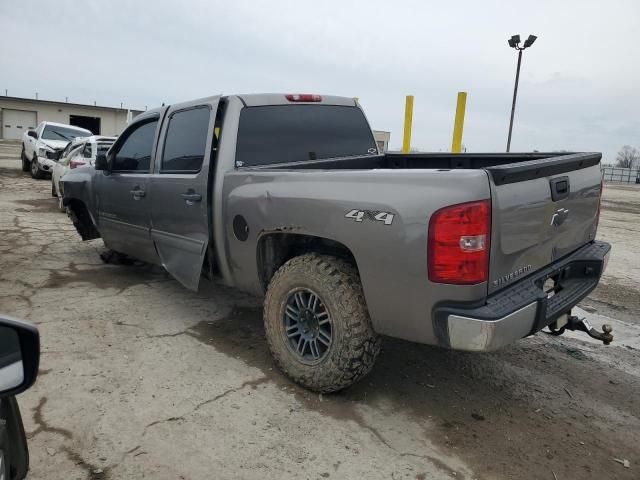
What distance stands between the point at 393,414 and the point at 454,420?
360 mm

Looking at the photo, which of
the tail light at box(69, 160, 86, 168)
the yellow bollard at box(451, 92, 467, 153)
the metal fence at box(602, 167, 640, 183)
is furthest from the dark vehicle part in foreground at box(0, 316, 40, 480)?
the metal fence at box(602, 167, 640, 183)

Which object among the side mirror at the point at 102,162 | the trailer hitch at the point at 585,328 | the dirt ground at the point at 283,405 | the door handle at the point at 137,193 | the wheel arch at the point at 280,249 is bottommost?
the dirt ground at the point at 283,405

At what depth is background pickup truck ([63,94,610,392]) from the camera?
238 cm

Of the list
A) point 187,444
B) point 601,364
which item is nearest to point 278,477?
point 187,444

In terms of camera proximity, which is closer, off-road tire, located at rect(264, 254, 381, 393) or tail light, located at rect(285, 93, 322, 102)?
off-road tire, located at rect(264, 254, 381, 393)

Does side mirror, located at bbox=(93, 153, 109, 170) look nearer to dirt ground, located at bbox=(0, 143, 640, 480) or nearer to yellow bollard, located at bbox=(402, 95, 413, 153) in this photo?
dirt ground, located at bbox=(0, 143, 640, 480)

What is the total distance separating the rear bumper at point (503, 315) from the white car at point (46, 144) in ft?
47.6

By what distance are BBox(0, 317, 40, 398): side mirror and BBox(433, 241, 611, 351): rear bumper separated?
178 centimetres

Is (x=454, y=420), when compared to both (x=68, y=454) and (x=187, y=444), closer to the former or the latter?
(x=187, y=444)

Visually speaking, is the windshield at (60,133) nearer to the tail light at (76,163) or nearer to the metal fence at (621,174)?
the tail light at (76,163)

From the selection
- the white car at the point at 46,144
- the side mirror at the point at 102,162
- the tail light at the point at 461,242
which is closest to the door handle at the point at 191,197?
the side mirror at the point at 102,162

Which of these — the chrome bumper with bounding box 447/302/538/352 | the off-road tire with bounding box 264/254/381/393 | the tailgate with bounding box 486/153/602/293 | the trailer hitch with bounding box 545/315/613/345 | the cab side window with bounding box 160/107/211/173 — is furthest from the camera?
the cab side window with bounding box 160/107/211/173

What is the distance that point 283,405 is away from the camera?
9.76 feet

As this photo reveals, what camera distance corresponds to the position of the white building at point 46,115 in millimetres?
42812
